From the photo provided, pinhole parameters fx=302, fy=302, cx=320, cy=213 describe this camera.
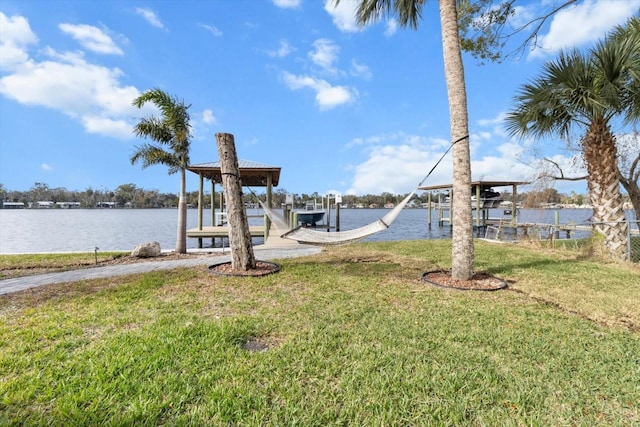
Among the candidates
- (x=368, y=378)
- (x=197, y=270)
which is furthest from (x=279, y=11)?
(x=368, y=378)

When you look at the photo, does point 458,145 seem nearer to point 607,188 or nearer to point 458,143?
point 458,143

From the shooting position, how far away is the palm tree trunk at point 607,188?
18.5ft

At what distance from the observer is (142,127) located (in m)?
7.05

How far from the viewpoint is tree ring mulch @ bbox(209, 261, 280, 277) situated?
4145mm

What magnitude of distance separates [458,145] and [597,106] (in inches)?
131

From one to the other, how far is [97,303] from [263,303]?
1642 mm

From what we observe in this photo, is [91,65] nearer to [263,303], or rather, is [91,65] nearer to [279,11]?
[279,11]

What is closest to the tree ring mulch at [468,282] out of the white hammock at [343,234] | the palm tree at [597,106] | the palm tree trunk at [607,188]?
the white hammock at [343,234]

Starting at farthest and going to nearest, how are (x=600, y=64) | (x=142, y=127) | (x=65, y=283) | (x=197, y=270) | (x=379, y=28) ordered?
(x=142, y=127)
(x=379, y=28)
(x=600, y=64)
(x=197, y=270)
(x=65, y=283)

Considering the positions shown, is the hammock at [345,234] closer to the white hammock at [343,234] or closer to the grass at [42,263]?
the white hammock at [343,234]

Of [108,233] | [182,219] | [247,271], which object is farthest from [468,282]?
[108,233]

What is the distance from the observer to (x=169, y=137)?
23.9ft

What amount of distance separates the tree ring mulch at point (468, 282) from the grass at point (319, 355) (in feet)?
0.47

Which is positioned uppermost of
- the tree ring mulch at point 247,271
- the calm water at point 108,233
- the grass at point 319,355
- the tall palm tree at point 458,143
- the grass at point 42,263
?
the tall palm tree at point 458,143
